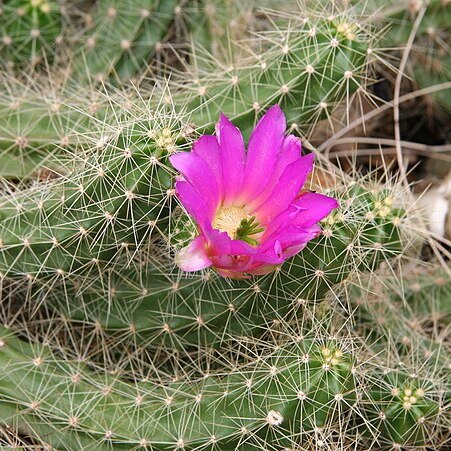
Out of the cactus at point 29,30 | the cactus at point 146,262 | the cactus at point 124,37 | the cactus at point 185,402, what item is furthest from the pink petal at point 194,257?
the cactus at point 29,30

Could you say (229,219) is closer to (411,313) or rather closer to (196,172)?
(196,172)

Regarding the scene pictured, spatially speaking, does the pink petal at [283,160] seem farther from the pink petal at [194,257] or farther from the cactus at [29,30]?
the cactus at [29,30]

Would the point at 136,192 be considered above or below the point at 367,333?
above

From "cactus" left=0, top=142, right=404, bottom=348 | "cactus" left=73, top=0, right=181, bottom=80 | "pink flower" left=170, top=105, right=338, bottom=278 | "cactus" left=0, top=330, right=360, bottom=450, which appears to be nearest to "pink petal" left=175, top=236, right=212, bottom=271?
"pink flower" left=170, top=105, right=338, bottom=278

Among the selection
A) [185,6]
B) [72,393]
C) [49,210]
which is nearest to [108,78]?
[185,6]

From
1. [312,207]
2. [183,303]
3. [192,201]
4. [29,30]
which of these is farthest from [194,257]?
[29,30]

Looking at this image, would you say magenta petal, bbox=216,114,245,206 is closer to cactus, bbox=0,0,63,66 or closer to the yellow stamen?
the yellow stamen

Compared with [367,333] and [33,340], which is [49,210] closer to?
[33,340]

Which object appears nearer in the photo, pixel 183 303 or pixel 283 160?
pixel 283 160
